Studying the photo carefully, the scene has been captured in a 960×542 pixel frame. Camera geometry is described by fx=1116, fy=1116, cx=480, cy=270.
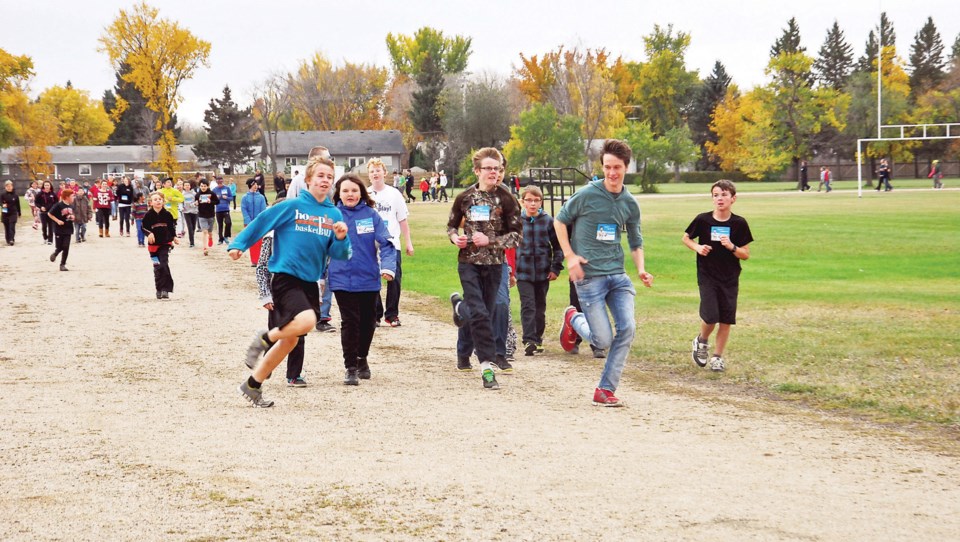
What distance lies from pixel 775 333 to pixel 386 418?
6048mm

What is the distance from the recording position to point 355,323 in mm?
9414

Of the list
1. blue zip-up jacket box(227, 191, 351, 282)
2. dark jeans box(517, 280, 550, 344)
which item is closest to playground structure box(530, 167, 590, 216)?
dark jeans box(517, 280, 550, 344)

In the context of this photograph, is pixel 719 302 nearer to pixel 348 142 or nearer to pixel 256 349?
pixel 256 349

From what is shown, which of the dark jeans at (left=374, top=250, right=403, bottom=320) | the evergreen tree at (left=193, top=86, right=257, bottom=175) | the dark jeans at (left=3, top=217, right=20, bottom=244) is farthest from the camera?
the evergreen tree at (left=193, top=86, right=257, bottom=175)

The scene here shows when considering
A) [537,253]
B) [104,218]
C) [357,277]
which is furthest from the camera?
Result: [104,218]

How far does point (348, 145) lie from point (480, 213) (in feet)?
353

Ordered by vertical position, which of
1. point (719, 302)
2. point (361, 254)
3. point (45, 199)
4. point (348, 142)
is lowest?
point (719, 302)

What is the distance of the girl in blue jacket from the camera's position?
30.5 ft

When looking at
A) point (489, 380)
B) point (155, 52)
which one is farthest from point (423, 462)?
point (155, 52)

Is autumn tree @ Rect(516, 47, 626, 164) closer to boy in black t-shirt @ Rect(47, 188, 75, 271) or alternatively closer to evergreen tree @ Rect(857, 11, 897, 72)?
evergreen tree @ Rect(857, 11, 897, 72)

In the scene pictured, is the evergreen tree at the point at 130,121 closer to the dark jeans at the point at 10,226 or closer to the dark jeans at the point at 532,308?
the dark jeans at the point at 10,226

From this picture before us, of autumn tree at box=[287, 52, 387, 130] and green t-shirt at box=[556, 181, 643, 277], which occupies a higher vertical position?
autumn tree at box=[287, 52, 387, 130]

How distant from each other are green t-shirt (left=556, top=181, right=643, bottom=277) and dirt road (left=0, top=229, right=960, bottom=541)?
42.0 inches

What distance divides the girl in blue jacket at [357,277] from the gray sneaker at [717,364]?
3059 mm
